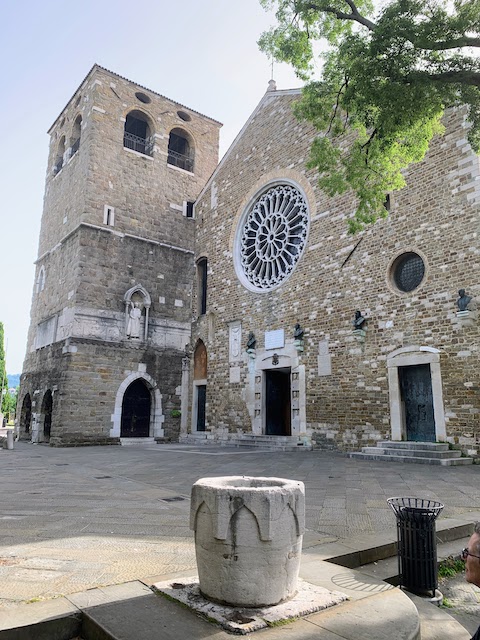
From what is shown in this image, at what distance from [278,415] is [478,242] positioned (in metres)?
8.11

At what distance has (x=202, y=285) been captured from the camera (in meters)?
19.2

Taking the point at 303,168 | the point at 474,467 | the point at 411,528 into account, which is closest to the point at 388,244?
the point at 303,168

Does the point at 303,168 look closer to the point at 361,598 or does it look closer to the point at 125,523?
the point at 125,523

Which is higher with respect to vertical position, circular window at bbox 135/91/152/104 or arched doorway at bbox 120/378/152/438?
circular window at bbox 135/91/152/104

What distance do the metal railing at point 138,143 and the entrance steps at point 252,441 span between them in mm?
12182

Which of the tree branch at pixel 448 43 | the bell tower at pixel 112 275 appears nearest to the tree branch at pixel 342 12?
the tree branch at pixel 448 43

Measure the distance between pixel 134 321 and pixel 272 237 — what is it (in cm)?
611

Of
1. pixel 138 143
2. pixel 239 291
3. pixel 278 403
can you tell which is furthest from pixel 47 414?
pixel 138 143

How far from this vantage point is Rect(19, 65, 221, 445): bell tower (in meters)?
16.2

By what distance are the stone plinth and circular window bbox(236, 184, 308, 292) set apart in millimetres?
12345

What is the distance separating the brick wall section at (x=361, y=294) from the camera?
33.6ft

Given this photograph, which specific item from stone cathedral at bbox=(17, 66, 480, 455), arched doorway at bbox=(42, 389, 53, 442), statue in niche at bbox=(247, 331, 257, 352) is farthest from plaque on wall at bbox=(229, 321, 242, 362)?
arched doorway at bbox=(42, 389, 53, 442)

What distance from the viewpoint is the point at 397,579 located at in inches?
134

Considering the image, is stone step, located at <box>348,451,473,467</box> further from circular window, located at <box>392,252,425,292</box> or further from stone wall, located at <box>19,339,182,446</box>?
stone wall, located at <box>19,339,182,446</box>
